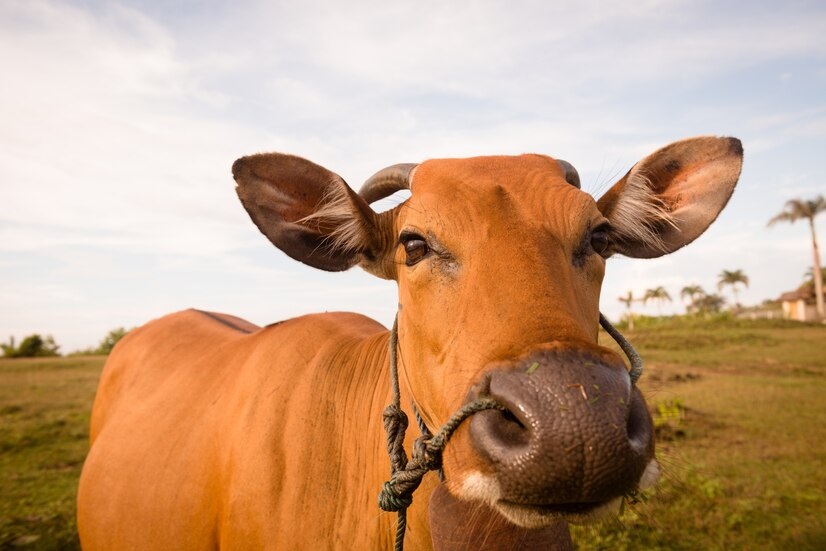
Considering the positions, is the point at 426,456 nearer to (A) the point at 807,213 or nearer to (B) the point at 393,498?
(B) the point at 393,498

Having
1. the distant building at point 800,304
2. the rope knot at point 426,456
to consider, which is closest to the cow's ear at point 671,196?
the rope knot at point 426,456

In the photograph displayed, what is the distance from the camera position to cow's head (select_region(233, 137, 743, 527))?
1566 millimetres

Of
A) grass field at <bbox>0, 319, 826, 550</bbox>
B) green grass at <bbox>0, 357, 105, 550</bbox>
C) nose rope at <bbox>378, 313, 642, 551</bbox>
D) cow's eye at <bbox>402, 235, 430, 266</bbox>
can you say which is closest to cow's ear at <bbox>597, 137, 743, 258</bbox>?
nose rope at <bbox>378, 313, 642, 551</bbox>

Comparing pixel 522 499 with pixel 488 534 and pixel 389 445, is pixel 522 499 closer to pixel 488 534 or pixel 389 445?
pixel 488 534

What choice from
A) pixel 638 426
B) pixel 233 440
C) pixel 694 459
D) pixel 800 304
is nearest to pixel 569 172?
pixel 638 426

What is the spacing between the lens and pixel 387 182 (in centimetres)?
315

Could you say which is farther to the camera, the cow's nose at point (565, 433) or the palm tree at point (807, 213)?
the palm tree at point (807, 213)

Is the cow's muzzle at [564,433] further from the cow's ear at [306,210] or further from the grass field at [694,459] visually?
the cow's ear at [306,210]

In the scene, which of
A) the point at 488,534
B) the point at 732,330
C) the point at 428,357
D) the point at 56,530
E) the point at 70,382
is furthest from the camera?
the point at 732,330

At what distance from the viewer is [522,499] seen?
5.29 ft

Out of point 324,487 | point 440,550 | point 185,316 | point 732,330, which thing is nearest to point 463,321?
point 440,550

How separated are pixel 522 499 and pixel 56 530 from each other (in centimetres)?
569

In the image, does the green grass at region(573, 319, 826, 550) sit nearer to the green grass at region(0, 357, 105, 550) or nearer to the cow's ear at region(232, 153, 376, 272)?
the cow's ear at region(232, 153, 376, 272)

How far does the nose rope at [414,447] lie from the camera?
5.86 feet
